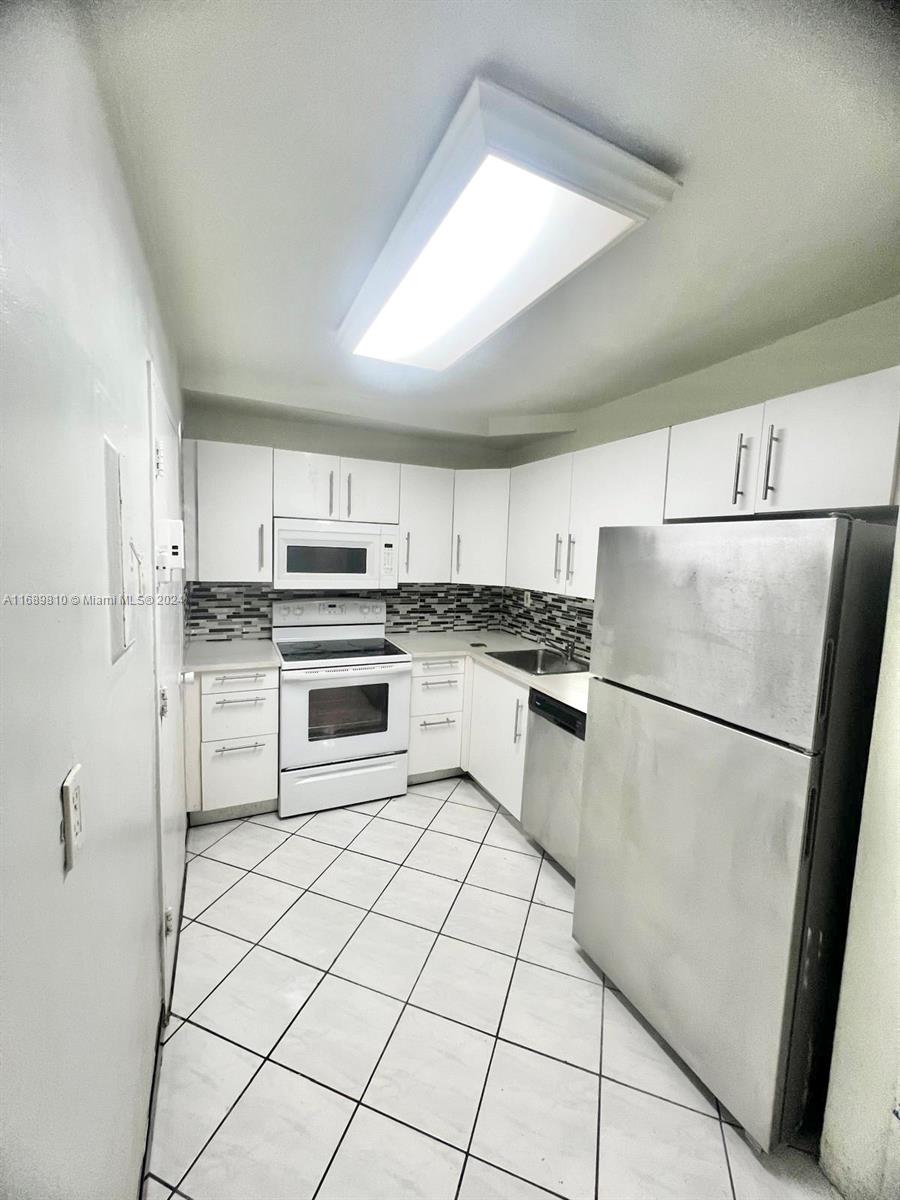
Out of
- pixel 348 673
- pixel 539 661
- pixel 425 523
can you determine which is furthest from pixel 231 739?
pixel 539 661

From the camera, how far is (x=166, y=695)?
5.13 feet

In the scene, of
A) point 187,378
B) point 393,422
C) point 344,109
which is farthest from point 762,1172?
point 187,378

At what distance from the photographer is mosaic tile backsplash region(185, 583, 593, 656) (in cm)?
288

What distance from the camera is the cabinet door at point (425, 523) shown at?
3.06 m

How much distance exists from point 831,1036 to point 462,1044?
3.27ft

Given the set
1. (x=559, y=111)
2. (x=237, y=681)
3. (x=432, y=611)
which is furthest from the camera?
(x=432, y=611)

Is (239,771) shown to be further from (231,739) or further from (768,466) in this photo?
(768,466)

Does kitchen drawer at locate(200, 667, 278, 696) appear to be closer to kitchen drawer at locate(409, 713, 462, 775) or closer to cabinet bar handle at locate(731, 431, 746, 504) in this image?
kitchen drawer at locate(409, 713, 462, 775)

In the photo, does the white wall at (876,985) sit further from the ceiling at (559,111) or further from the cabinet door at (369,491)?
the cabinet door at (369,491)

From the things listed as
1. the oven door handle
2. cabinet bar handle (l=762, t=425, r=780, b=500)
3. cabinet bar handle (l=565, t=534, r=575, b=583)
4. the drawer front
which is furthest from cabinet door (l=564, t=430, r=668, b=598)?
the oven door handle

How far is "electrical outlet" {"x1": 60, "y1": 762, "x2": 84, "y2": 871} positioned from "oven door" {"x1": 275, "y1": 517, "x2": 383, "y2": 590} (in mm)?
2157

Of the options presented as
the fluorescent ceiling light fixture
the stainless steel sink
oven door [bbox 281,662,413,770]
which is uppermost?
the fluorescent ceiling light fixture

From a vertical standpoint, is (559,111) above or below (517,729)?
above

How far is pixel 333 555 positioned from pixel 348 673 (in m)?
0.72
